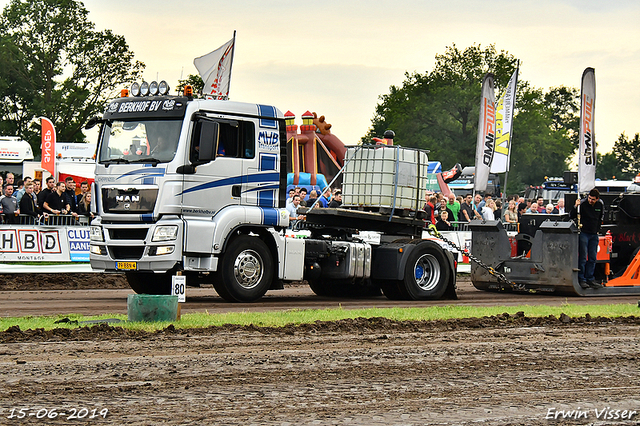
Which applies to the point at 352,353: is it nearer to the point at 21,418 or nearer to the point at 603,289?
the point at 21,418

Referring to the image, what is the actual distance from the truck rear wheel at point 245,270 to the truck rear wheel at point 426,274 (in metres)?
2.64

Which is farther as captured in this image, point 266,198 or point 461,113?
point 461,113

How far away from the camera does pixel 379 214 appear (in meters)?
15.4

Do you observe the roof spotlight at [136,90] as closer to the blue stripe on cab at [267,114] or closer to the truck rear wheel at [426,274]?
the blue stripe on cab at [267,114]

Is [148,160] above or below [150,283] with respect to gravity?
above

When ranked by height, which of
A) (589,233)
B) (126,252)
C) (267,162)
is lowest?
(126,252)

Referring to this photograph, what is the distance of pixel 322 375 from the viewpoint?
7.64 m

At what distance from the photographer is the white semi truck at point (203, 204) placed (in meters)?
13.4

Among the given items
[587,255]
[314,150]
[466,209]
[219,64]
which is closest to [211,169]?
[219,64]

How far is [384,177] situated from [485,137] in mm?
10970

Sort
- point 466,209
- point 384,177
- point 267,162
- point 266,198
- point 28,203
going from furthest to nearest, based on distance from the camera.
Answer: point 466,209 → point 28,203 → point 384,177 → point 266,198 → point 267,162

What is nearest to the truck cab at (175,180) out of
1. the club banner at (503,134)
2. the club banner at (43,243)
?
the club banner at (43,243)

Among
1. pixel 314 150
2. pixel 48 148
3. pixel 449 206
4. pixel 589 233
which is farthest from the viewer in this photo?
pixel 314 150

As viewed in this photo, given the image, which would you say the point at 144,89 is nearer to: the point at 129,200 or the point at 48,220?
the point at 129,200
